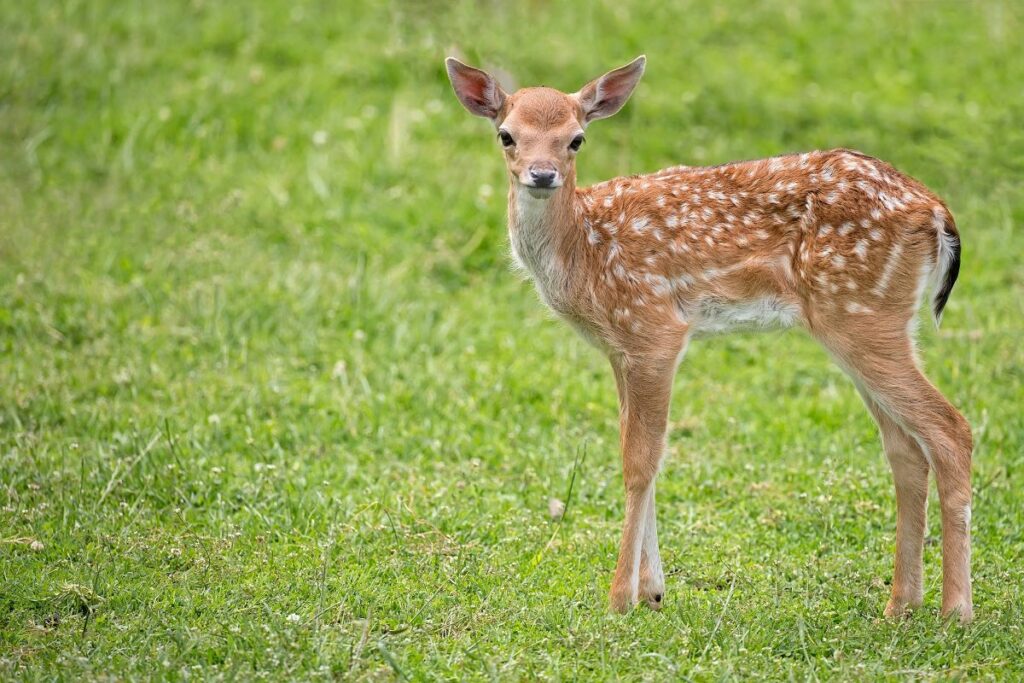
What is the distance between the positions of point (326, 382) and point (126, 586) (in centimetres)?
258

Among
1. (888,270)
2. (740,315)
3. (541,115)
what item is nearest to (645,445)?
(740,315)

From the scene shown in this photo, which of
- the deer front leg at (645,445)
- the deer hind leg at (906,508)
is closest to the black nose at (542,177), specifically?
the deer front leg at (645,445)

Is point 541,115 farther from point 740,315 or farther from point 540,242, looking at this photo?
point 740,315

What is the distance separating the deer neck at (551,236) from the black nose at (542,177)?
1.32 feet

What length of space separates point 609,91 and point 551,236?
79cm

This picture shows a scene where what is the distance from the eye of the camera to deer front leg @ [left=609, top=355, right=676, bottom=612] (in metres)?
6.06

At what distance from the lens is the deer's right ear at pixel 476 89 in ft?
21.0

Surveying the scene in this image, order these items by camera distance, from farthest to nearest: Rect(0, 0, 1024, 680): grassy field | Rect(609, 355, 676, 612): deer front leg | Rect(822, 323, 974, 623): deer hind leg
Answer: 1. Rect(609, 355, 676, 612): deer front leg
2. Rect(822, 323, 974, 623): deer hind leg
3. Rect(0, 0, 1024, 680): grassy field

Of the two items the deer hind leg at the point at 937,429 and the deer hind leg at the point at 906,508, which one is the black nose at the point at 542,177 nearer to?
the deer hind leg at the point at 937,429

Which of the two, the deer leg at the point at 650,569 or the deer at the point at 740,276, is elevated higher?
the deer at the point at 740,276

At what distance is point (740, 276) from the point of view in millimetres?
6172

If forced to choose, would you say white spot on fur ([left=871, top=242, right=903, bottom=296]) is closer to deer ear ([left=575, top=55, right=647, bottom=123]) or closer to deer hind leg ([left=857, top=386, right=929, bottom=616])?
deer hind leg ([left=857, top=386, right=929, bottom=616])

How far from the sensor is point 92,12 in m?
12.4

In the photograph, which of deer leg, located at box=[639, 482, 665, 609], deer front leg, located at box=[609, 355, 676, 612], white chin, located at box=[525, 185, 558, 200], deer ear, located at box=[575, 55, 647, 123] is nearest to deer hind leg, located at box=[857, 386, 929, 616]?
deer front leg, located at box=[609, 355, 676, 612]
